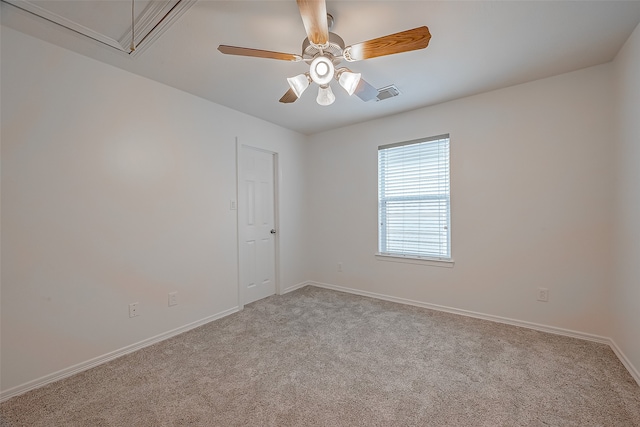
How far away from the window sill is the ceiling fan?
212cm

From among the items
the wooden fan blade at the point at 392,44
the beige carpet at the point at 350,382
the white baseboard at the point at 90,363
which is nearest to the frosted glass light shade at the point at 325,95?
the wooden fan blade at the point at 392,44

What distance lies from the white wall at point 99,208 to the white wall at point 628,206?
3.51 metres

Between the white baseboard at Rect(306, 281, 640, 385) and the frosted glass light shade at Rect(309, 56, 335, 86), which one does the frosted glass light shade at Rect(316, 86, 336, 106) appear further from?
the white baseboard at Rect(306, 281, 640, 385)

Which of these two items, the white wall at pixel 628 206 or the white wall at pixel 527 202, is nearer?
the white wall at pixel 628 206

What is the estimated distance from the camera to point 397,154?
3506mm

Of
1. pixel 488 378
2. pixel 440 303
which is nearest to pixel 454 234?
pixel 440 303

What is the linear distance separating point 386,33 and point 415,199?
198 cm

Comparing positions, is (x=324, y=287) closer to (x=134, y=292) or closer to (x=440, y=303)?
(x=440, y=303)

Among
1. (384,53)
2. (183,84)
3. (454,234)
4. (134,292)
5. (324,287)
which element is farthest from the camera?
(324,287)

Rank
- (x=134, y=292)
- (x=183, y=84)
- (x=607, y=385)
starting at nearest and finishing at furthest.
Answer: (x=607, y=385)
(x=134, y=292)
(x=183, y=84)

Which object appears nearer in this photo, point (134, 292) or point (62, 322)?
point (62, 322)

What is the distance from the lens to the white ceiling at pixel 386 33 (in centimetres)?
165

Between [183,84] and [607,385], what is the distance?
13.5ft

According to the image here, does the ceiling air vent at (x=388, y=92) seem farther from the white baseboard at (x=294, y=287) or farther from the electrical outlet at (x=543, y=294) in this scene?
the white baseboard at (x=294, y=287)
